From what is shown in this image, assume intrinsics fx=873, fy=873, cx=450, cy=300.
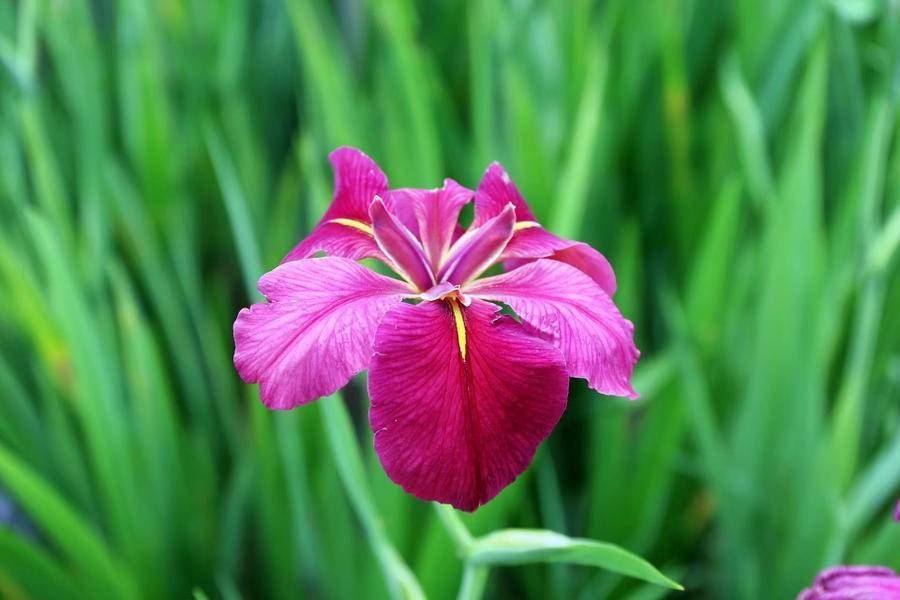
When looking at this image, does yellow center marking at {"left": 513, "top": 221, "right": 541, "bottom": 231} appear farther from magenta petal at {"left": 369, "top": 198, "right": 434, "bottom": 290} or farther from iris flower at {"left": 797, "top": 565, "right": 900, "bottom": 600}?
iris flower at {"left": 797, "top": 565, "right": 900, "bottom": 600}

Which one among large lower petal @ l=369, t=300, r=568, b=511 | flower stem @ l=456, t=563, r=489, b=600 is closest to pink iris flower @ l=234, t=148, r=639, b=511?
large lower petal @ l=369, t=300, r=568, b=511

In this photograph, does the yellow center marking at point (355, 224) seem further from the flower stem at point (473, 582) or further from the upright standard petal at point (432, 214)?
the flower stem at point (473, 582)

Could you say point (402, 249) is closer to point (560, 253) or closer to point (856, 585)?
point (560, 253)

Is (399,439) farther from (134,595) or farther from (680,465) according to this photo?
(680,465)

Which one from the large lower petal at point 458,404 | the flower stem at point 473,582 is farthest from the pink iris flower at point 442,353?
the flower stem at point 473,582

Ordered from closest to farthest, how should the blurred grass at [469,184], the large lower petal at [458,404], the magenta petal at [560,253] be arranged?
the large lower petal at [458,404], the magenta petal at [560,253], the blurred grass at [469,184]

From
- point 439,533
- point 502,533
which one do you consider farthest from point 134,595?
point 502,533

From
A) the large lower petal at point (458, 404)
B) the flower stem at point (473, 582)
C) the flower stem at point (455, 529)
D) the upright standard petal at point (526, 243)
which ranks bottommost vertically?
the flower stem at point (473, 582)
